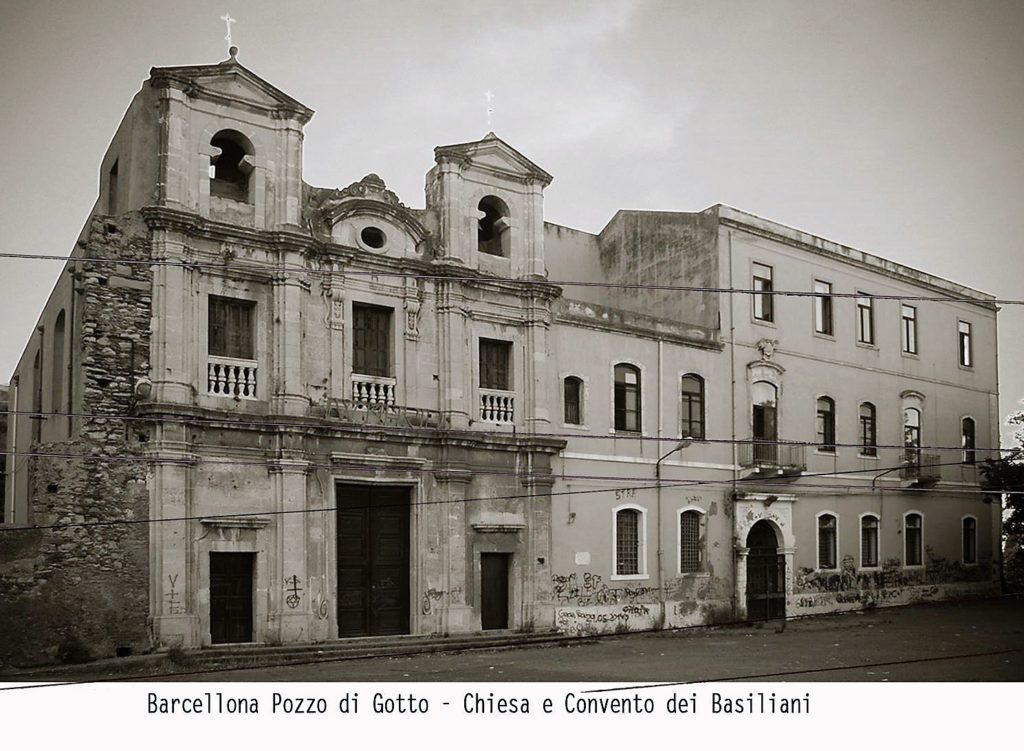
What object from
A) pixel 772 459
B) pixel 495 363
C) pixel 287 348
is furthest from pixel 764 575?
pixel 287 348

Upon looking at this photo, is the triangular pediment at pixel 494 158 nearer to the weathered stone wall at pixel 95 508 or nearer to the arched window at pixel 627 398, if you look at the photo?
the arched window at pixel 627 398

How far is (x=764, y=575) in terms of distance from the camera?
26.7 meters

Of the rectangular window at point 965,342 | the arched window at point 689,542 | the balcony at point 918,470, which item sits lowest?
the arched window at point 689,542

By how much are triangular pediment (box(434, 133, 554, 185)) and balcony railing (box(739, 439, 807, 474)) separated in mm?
7911

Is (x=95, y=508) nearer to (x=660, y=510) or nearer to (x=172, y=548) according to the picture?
(x=172, y=548)

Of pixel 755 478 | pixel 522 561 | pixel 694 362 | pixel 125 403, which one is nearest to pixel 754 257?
pixel 694 362

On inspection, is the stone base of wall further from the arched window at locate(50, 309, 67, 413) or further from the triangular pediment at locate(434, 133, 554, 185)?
the arched window at locate(50, 309, 67, 413)

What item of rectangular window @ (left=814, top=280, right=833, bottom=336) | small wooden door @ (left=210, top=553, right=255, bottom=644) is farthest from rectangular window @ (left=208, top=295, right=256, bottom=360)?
rectangular window @ (left=814, top=280, right=833, bottom=336)

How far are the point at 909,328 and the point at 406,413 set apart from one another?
55.7 ft

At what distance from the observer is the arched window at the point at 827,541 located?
2823 cm

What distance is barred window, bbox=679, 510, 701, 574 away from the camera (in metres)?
24.8

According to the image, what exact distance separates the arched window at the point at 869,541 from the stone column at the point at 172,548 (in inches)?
714

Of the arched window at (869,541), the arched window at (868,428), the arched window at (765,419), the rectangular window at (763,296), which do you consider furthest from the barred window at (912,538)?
the rectangular window at (763,296)

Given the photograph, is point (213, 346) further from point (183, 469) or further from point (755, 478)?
point (755, 478)
